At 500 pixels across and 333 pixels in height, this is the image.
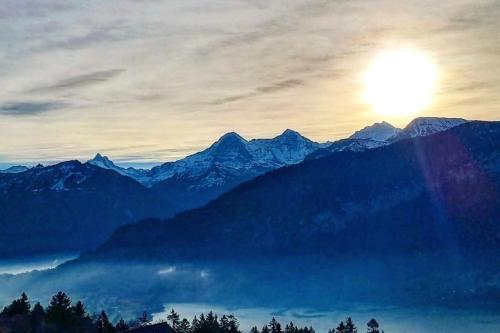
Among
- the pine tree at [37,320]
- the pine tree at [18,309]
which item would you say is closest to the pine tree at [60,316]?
the pine tree at [37,320]

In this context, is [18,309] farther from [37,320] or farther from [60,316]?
[60,316]

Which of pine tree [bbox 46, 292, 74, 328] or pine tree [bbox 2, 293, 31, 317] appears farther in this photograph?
pine tree [bbox 2, 293, 31, 317]

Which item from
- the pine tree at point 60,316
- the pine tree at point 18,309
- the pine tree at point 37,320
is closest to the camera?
the pine tree at point 37,320

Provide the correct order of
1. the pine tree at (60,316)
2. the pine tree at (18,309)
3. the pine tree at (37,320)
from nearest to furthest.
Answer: the pine tree at (37,320), the pine tree at (60,316), the pine tree at (18,309)

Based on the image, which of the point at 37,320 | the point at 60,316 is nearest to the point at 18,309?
the point at 37,320

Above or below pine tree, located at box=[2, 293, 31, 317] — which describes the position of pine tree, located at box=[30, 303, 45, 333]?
below

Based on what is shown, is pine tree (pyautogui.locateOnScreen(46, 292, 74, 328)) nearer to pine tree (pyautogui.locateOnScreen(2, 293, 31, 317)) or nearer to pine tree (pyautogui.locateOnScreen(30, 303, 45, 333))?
pine tree (pyautogui.locateOnScreen(30, 303, 45, 333))

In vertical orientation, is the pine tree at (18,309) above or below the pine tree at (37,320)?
above

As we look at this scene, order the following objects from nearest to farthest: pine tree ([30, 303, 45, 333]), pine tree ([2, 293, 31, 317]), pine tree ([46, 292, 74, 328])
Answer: pine tree ([30, 303, 45, 333]), pine tree ([46, 292, 74, 328]), pine tree ([2, 293, 31, 317])

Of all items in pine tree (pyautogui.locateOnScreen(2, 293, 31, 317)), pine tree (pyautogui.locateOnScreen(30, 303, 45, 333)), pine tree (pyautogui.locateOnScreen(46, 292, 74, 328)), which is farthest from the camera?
pine tree (pyautogui.locateOnScreen(2, 293, 31, 317))

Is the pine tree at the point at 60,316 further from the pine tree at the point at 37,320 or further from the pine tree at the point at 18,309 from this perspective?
the pine tree at the point at 18,309

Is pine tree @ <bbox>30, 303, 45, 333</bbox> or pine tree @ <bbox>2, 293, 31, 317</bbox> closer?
pine tree @ <bbox>30, 303, 45, 333</bbox>

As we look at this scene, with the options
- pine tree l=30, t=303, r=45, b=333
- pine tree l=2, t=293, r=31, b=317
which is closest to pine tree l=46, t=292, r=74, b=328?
pine tree l=30, t=303, r=45, b=333

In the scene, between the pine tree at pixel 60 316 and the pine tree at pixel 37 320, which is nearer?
the pine tree at pixel 37 320
